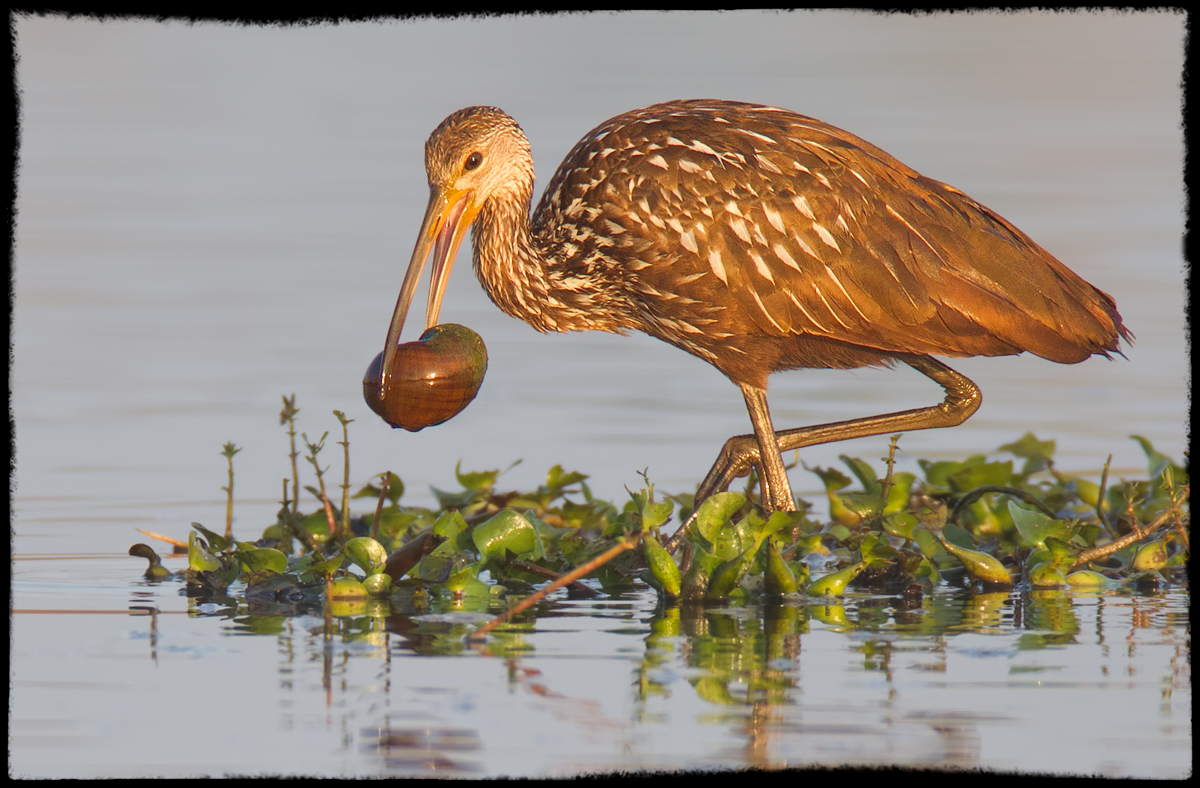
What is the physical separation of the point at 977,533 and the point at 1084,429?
294cm

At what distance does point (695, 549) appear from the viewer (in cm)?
682

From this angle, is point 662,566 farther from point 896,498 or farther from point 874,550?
point 896,498

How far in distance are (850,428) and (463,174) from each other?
2125 mm

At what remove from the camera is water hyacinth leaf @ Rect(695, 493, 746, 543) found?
22.2 feet

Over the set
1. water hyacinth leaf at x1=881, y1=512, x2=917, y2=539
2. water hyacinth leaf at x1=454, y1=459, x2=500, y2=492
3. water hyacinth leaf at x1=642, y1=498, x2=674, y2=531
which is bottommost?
water hyacinth leaf at x1=881, y1=512, x2=917, y2=539

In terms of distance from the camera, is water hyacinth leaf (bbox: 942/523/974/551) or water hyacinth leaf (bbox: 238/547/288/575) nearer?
water hyacinth leaf (bbox: 238/547/288/575)

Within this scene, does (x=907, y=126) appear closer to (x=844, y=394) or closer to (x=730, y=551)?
(x=844, y=394)

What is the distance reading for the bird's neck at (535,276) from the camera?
7.96 meters

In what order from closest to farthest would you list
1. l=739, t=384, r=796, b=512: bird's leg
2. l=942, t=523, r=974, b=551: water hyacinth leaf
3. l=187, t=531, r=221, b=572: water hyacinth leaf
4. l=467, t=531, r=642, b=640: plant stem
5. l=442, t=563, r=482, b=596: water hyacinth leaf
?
1. l=467, t=531, r=642, b=640: plant stem
2. l=442, t=563, r=482, b=596: water hyacinth leaf
3. l=187, t=531, r=221, b=572: water hyacinth leaf
4. l=942, t=523, r=974, b=551: water hyacinth leaf
5. l=739, t=384, r=796, b=512: bird's leg

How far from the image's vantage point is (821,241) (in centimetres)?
762

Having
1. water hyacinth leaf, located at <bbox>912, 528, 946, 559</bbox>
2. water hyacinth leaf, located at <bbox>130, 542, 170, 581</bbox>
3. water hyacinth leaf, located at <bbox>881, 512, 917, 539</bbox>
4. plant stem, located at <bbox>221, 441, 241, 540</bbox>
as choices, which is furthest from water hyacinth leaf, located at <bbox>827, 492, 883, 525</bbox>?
water hyacinth leaf, located at <bbox>130, 542, 170, 581</bbox>

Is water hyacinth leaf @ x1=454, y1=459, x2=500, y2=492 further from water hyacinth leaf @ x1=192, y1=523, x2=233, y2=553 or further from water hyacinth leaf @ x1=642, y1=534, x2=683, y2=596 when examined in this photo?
water hyacinth leaf @ x1=642, y1=534, x2=683, y2=596

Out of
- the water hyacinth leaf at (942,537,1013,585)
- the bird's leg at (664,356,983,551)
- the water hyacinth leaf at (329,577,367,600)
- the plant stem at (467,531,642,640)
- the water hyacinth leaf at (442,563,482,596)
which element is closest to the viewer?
the plant stem at (467,531,642,640)

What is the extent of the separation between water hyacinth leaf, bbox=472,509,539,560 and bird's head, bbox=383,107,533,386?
122 centimetres
